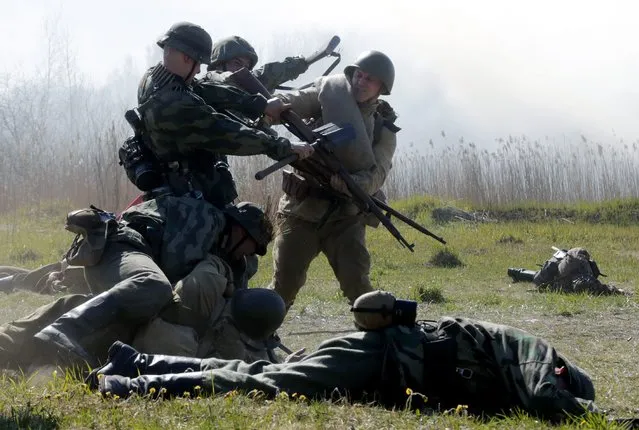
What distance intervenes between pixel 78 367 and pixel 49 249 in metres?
8.32

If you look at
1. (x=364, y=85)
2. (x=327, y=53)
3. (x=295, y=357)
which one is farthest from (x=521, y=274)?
(x=295, y=357)

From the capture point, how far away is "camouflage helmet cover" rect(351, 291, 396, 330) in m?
4.58

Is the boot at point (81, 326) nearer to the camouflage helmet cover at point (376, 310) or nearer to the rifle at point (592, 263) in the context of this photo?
the camouflage helmet cover at point (376, 310)

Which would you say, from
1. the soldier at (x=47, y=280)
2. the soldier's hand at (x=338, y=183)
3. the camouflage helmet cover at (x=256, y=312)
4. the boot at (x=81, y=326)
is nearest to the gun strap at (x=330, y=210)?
the soldier's hand at (x=338, y=183)

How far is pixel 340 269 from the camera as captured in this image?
7.46 meters

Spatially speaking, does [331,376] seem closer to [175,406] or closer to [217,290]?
[175,406]

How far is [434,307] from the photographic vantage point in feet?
31.3

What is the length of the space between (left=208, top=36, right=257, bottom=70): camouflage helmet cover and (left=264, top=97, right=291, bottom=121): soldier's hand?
3.84 ft

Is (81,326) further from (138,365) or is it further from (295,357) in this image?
(295,357)

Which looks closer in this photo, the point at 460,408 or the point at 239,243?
the point at 460,408

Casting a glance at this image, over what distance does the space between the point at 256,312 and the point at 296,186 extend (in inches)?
72.7

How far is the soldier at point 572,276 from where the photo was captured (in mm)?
10555

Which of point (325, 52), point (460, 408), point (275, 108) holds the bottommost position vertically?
point (460, 408)

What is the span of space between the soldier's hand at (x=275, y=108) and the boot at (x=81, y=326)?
5.93ft
